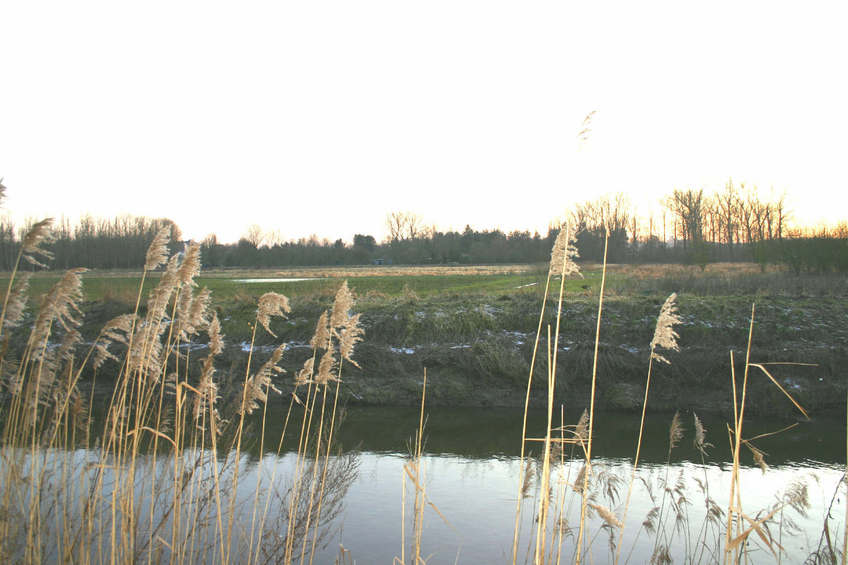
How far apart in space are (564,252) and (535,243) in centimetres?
4672

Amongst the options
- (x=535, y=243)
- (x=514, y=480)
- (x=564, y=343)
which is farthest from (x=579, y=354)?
(x=535, y=243)

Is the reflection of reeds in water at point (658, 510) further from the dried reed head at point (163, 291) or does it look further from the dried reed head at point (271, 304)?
the dried reed head at point (163, 291)

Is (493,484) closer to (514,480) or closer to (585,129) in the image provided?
(514,480)

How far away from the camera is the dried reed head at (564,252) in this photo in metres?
2.75

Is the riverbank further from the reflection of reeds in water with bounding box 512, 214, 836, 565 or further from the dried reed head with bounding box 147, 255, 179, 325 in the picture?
the dried reed head with bounding box 147, 255, 179, 325

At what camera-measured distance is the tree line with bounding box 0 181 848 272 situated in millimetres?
8778

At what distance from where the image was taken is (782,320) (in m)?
15.1

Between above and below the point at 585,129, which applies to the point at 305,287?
below

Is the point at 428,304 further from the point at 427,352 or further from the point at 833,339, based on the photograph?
the point at 833,339

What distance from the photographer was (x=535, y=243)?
160 ft

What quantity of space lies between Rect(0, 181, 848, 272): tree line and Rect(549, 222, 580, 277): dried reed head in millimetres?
59

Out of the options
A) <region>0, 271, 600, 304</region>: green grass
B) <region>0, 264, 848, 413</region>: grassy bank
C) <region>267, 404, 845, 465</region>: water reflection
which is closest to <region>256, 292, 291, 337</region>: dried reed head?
<region>267, 404, 845, 465</region>: water reflection

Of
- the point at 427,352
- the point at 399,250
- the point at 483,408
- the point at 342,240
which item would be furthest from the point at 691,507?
the point at 342,240

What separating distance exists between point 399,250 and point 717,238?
39.6 meters
